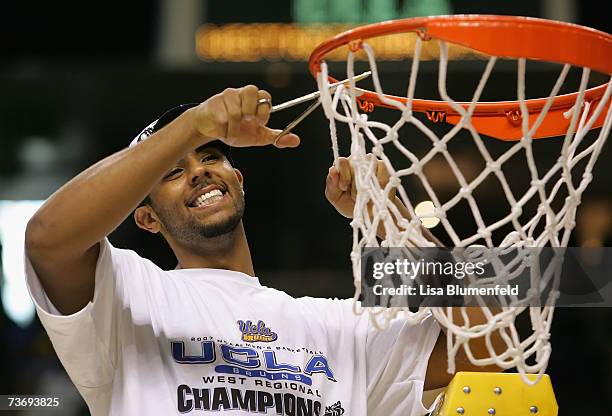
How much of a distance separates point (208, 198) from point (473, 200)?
2.22 ft

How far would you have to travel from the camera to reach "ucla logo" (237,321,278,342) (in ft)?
6.70

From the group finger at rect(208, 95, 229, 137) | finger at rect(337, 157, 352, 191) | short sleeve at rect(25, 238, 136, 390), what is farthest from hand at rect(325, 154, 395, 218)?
short sleeve at rect(25, 238, 136, 390)

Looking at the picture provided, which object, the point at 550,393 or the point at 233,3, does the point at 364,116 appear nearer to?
the point at 550,393

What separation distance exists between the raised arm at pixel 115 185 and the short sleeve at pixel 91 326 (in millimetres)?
61

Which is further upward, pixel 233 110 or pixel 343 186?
pixel 233 110

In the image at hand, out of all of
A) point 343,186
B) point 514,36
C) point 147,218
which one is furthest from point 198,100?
point 514,36

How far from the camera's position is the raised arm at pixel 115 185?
5.73 feet

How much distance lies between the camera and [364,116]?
1907 millimetres

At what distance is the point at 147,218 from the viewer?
7.46 ft

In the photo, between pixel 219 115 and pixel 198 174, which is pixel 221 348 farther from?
pixel 219 115

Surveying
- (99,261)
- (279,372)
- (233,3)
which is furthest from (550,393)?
(233,3)

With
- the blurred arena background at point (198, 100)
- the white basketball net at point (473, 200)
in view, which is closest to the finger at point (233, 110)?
the white basketball net at point (473, 200)

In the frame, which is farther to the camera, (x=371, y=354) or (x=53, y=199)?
(x=371, y=354)

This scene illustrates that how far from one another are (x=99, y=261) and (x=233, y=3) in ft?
7.39
